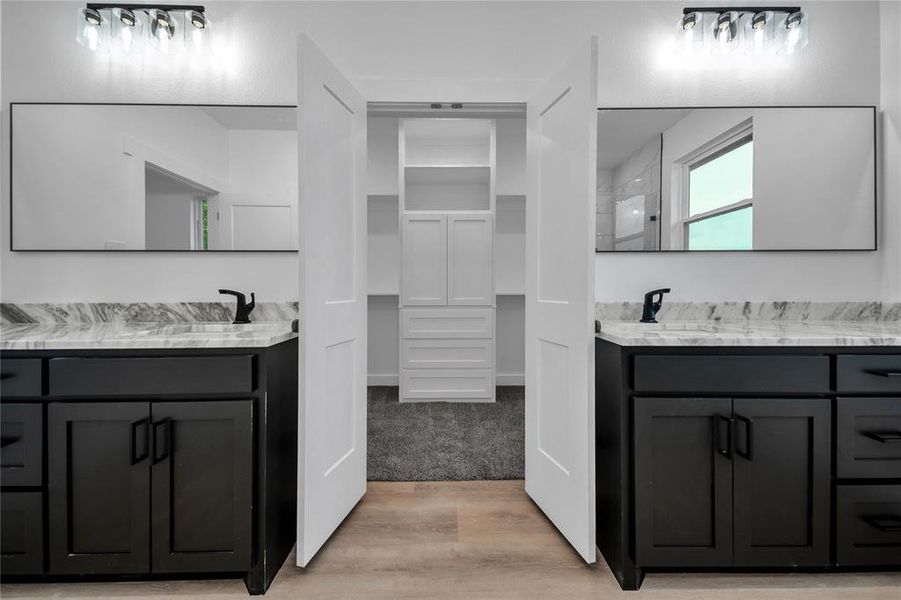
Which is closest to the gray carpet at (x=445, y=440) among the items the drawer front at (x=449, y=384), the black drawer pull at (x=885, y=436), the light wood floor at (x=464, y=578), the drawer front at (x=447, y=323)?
the drawer front at (x=449, y=384)

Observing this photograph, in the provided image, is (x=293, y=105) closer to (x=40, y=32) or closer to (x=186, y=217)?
(x=186, y=217)

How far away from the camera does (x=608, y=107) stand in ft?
6.77

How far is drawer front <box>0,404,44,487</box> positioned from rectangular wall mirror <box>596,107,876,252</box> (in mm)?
2398

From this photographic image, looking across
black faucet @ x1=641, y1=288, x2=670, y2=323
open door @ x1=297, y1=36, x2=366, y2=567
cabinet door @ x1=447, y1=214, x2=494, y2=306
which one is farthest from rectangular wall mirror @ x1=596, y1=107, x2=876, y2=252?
cabinet door @ x1=447, y1=214, x2=494, y2=306

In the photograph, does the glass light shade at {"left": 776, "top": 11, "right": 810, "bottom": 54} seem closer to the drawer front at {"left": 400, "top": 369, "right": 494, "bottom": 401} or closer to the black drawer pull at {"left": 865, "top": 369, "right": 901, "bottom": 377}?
the black drawer pull at {"left": 865, "top": 369, "right": 901, "bottom": 377}

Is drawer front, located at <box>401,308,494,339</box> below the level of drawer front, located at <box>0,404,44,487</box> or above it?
above

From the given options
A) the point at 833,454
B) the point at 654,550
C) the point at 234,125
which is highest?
the point at 234,125

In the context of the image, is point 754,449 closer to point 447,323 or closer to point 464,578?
point 464,578

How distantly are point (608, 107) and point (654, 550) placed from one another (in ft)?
6.47

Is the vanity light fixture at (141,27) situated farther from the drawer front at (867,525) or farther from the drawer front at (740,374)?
the drawer front at (867,525)

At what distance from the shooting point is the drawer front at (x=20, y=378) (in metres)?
1.36

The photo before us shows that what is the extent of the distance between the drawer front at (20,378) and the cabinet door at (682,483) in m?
2.05

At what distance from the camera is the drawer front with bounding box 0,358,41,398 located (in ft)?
4.45

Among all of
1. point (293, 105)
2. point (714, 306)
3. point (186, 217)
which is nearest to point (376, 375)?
point (186, 217)
